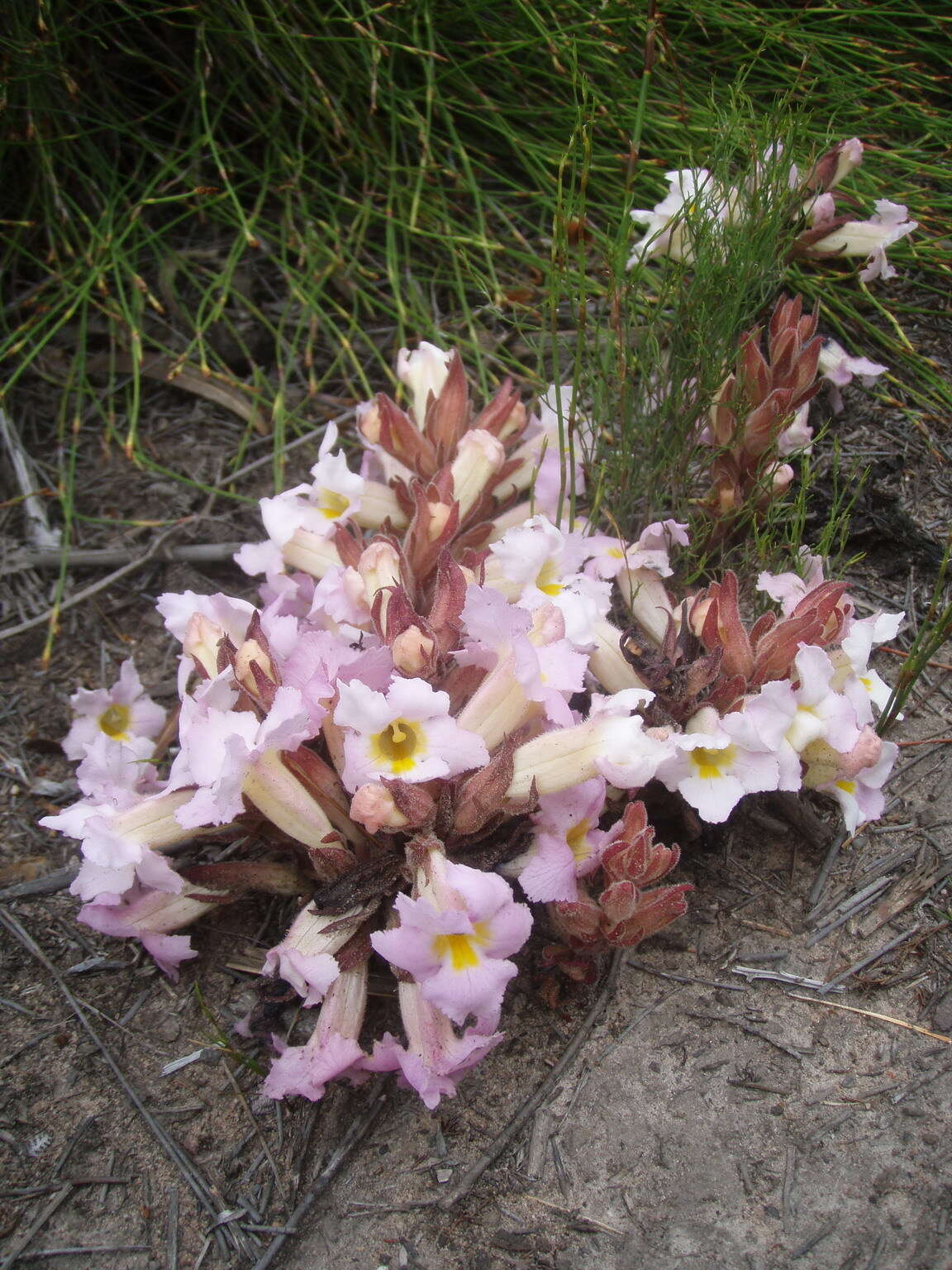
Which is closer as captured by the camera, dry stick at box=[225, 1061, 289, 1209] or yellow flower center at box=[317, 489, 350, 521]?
dry stick at box=[225, 1061, 289, 1209]

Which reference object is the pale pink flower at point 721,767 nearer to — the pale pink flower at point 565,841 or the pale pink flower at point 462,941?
the pale pink flower at point 565,841

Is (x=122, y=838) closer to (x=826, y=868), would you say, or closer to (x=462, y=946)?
(x=462, y=946)

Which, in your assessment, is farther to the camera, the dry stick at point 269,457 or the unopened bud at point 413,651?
the dry stick at point 269,457

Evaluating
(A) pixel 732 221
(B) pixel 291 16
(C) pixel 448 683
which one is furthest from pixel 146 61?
(C) pixel 448 683

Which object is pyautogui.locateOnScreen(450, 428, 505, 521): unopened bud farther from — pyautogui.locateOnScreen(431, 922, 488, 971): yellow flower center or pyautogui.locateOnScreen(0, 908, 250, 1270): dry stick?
pyautogui.locateOnScreen(0, 908, 250, 1270): dry stick

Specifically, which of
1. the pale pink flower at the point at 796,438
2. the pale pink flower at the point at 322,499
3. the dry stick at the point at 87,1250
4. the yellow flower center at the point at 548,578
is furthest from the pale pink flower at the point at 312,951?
the pale pink flower at the point at 796,438

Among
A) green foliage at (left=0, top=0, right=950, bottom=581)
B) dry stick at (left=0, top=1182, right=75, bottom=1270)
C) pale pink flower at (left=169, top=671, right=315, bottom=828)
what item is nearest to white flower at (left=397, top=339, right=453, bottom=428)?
green foliage at (left=0, top=0, right=950, bottom=581)
